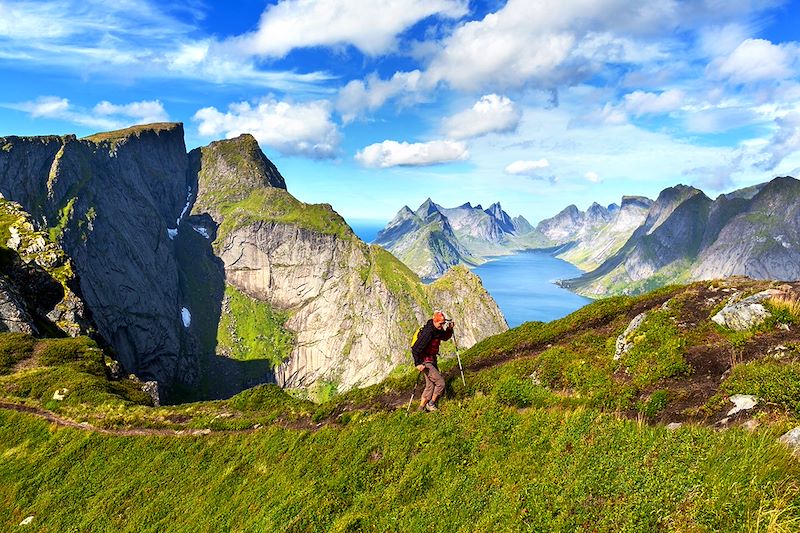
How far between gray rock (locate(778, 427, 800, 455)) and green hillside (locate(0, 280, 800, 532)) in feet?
0.76

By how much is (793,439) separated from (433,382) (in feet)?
39.4

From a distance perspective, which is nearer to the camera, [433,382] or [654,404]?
[654,404]

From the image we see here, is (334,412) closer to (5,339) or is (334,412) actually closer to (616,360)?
(616,360)

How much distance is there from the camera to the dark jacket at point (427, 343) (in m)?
18.1

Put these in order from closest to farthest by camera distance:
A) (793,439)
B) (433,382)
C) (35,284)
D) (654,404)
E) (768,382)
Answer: (793,439) < (768,382) < (654,404) < (433,382) < (35,284)

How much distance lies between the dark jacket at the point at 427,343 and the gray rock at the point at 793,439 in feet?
36.9

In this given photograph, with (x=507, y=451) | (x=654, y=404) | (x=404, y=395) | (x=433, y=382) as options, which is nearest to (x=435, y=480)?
(x=507, y=451)

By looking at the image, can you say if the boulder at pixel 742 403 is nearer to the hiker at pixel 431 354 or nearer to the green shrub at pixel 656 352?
the green shrub at pixel 656 352

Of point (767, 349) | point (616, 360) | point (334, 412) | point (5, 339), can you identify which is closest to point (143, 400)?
point (5, 339)

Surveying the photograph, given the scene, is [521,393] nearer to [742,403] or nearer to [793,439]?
[742,403]

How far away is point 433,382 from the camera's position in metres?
18.6

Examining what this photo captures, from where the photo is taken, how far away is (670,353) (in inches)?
654

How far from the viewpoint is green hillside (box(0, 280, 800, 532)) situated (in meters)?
9.36

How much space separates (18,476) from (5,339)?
124 feet
